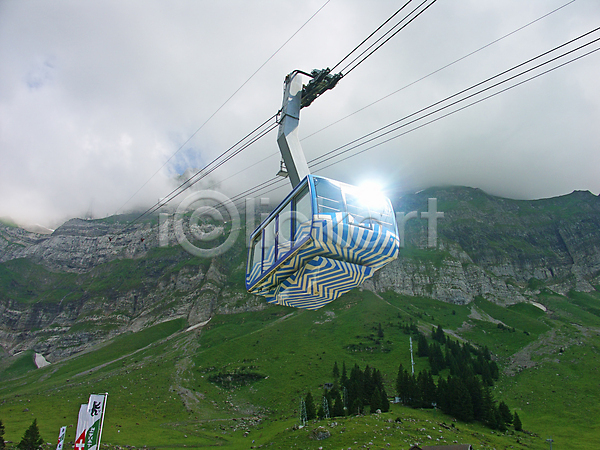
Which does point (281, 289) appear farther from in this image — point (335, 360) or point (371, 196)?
point (335, 360)

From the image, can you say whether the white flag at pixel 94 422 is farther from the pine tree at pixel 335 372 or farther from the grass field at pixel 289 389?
the pine tree at pixel 335 372

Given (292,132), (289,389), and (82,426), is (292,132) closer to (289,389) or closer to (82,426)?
(82,426)

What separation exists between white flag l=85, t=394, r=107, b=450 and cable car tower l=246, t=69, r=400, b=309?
15.5 metres

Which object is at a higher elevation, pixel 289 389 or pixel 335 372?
pixel 335 372

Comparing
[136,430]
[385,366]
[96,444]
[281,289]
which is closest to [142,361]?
[136,430]

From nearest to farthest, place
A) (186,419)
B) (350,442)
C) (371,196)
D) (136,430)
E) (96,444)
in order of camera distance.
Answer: (371,196) → (96,444) → (350,442) → (136,430) → (186,419)

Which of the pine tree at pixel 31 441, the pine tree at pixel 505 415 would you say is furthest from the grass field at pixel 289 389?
the pine tree at pixel 31 441

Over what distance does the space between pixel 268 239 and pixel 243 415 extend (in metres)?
118

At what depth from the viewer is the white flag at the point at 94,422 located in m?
23.8

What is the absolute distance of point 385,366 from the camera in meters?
135

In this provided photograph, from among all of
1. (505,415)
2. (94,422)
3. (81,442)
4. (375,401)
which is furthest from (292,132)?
(505,415)

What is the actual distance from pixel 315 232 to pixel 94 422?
74.6ft

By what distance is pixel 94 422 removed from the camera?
24.1 metres

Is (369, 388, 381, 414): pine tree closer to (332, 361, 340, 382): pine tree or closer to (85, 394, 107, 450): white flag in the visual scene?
(332, 361, 340, 382): pine tree
